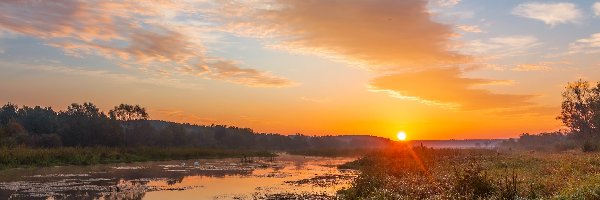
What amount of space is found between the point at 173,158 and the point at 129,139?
3017 cm

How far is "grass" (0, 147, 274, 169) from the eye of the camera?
49.1 m

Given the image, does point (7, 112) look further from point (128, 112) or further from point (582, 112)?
point (582, 112)

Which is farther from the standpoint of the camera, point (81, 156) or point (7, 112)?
point (7, 112)

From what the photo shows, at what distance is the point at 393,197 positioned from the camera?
18.1 meters

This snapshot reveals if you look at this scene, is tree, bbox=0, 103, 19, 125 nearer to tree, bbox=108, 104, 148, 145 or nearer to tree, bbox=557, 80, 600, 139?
tree, bbox=108, 104, 148, 145

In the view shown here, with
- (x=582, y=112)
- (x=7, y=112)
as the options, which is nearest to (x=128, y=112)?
(x=7, y=112)

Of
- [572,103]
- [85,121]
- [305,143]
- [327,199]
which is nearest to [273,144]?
[305,143]

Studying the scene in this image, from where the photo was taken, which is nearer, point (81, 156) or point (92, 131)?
point (81, 156)

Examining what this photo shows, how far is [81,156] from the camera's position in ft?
190

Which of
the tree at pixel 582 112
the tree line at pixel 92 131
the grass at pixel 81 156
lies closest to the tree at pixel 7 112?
the tree line at pixel 92 131

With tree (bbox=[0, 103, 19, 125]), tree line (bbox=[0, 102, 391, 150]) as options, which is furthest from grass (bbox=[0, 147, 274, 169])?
tree (bbox=[0, 103, 19, 125])

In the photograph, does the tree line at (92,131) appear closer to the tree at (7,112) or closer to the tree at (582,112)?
the tree at (7,112)

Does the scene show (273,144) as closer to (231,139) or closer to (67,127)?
(231,139)

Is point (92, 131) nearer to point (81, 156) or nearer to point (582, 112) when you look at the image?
point (81, 156)
